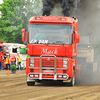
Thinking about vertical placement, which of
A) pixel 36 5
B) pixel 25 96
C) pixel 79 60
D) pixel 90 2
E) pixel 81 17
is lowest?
pixel 25 96

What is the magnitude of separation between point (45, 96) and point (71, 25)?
489 cm

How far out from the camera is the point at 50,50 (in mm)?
15492

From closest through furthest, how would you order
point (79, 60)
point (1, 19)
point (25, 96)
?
point (25, 96)
point (79, 60)
point (1, 19)

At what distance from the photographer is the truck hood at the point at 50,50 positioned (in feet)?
50.7

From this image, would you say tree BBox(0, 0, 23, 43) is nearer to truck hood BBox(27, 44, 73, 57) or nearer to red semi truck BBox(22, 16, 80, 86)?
red semi truck BBox(22, 16, 80, 86)

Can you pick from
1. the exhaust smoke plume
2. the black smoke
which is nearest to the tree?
the exhaust smoke plume

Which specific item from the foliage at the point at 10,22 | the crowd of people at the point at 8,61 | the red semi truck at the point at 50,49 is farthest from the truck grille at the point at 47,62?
the foliage at the point at 10,22

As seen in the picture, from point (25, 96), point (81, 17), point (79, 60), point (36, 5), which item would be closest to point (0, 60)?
point (81, 17)

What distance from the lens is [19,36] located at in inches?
2108

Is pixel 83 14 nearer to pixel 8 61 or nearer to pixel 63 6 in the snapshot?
pixel 63 6

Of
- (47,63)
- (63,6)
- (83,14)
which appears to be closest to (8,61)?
(83,14)

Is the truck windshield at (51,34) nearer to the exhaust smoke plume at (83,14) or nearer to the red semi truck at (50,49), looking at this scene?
the red semi truck at (50,49)

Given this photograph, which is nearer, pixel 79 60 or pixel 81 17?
pixel 79 60

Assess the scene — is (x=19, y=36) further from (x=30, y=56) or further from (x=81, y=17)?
(x=30, y=56)
